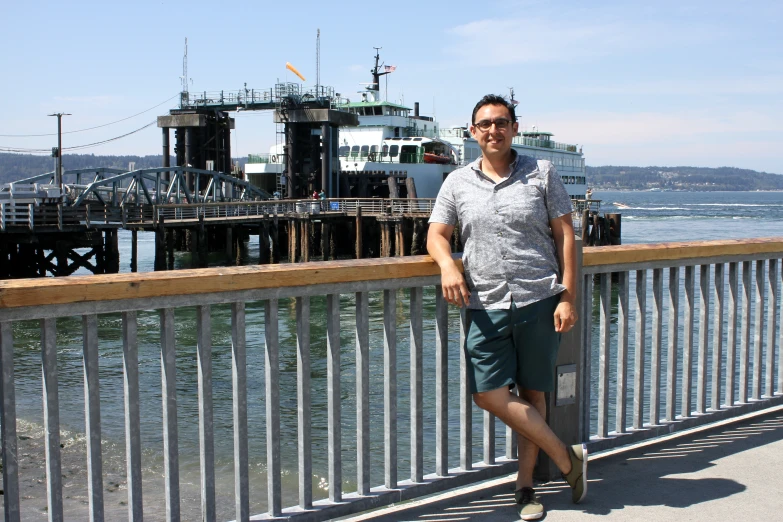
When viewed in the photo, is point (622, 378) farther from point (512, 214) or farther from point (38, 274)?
point (38, 274)

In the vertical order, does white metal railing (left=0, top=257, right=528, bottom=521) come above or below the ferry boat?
below

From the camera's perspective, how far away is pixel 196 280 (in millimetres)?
2965

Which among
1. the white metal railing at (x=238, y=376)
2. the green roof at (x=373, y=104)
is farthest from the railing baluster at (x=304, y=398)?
the green roof at (x=373, y=104)

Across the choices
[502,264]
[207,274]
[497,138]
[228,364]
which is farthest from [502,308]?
[228,364]

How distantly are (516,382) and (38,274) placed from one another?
96.4 ft

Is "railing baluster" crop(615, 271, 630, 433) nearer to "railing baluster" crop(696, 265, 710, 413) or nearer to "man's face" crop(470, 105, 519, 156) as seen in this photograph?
"railing baluster" crop(696, 265, 710, 413)

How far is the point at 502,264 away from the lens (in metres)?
3.35

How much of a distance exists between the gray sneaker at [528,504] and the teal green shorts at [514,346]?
17.6 inches

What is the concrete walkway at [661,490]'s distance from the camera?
3.46 meters

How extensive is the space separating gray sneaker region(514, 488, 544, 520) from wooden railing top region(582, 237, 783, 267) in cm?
107

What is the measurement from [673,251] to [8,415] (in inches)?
123

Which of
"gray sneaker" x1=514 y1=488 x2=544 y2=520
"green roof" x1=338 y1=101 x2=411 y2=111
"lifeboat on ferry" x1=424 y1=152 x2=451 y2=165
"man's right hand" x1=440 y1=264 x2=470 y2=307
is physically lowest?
"gray sneaker" x1=514 y1=488 x2=544 y2=520

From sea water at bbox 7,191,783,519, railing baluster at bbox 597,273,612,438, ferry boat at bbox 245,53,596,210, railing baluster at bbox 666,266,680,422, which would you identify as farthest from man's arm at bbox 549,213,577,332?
ferry boat at bbox 245,53,596,210

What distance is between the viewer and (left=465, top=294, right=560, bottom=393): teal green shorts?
336 centimetres
